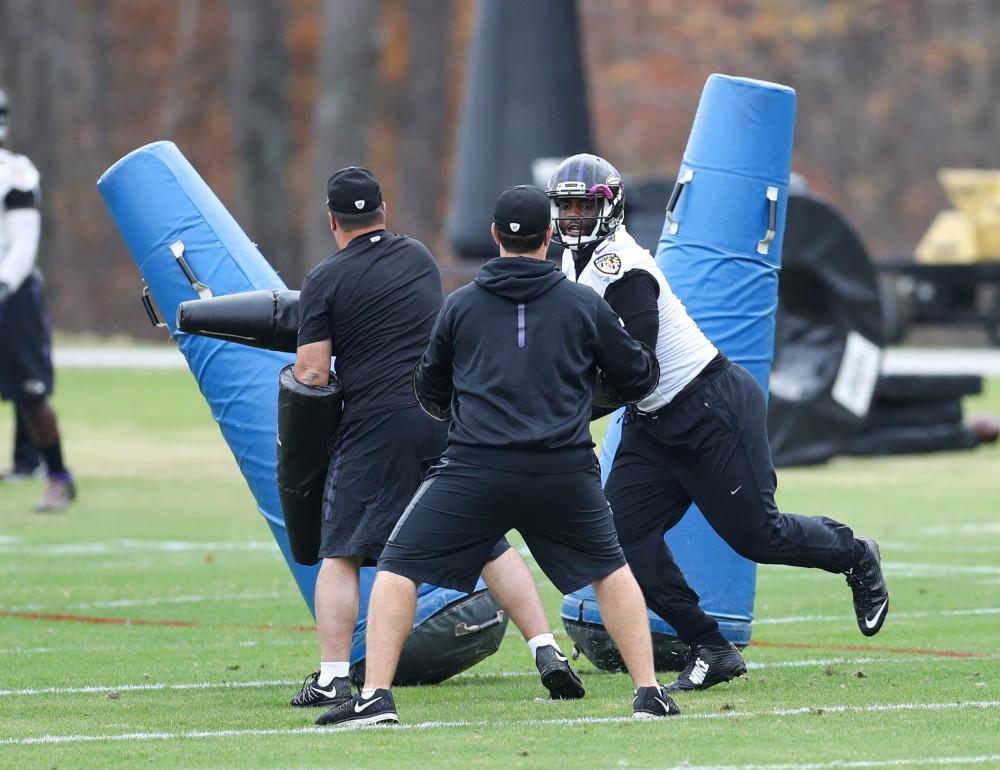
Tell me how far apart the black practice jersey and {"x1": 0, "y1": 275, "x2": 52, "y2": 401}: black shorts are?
23.1 ft

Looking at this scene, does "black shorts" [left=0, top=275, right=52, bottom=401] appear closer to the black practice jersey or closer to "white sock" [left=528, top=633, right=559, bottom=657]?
the black practice jersey

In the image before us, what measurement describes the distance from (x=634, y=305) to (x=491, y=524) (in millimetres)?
940

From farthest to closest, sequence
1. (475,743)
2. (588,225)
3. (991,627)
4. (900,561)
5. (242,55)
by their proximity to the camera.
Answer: (242,55) < (900,561) < (991,627) < (588,225) < (475,743)

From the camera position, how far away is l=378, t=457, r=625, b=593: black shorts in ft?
21.3

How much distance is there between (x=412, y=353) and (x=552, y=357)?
82 centimetres

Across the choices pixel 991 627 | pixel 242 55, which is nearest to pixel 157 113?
pixel 242 55

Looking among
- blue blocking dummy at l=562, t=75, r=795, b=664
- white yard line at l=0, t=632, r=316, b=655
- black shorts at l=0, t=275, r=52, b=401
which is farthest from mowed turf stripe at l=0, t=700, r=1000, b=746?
black shorts at l=0, t=275, r=52, b=401

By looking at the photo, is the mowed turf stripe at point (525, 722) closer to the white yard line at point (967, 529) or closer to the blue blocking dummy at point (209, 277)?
the blue blocking dummy at point (209, 277)

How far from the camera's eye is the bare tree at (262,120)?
36.7m

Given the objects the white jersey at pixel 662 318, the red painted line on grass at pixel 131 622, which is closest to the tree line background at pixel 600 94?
the red painted line on grass at pixel 131 622

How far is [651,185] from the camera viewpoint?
88.1 ft

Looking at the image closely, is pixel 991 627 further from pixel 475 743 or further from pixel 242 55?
pixel 242 55

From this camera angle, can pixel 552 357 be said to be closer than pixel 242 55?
Yes

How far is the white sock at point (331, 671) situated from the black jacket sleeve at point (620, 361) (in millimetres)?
1285
